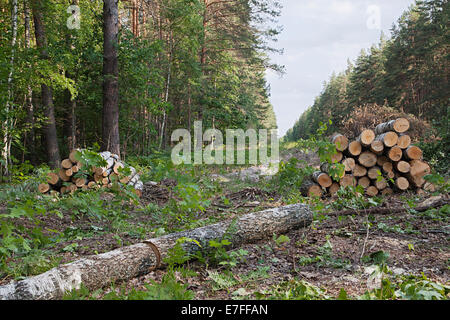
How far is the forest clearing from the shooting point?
2926 millimetres

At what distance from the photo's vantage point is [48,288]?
2.54m

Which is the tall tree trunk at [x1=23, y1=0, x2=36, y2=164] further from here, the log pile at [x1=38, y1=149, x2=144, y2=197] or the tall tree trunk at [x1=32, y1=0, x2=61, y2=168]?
the log pile at [x1=38, y1=149, x2=144, y2=197]

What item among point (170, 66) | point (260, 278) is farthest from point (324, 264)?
point (170, 66)

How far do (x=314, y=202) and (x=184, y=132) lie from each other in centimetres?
1633

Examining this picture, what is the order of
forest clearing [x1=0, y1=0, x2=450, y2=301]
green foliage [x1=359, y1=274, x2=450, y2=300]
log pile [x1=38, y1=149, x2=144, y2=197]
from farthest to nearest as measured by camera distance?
log pile [x1=38, y1=149, x2=144, y2=197]
forest clearing [x1=0, y1=0, x2=450, y2=301]
green foliage [x1=359, y1=274, x2=450, y2=300]

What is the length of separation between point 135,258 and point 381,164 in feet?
20.4

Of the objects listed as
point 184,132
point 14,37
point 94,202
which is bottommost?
point 94,202

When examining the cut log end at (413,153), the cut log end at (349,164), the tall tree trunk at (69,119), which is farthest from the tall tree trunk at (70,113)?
the cut log end at (413,153)

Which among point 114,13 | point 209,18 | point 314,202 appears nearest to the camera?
point 314,202

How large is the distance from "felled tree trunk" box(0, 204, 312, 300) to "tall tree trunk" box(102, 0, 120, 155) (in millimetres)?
6867

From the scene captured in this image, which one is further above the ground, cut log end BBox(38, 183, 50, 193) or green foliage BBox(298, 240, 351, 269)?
cut log end BBox(38, 183, 50, 193)

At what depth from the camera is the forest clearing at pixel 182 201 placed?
293 centimetres

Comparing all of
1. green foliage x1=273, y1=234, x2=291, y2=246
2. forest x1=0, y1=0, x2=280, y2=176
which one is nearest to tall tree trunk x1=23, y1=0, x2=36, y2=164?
forest x1=0, y1=0, x2=280, y2=176
